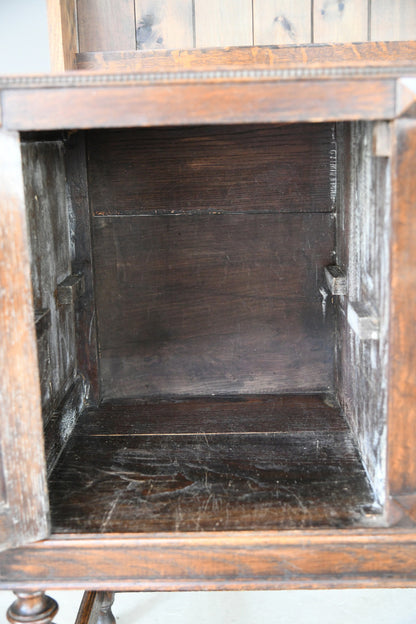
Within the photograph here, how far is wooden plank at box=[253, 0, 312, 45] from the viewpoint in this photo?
57.5 inches

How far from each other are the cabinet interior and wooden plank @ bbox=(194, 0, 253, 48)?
18 centimetres

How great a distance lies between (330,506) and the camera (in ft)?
3.75

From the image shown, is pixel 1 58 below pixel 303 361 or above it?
above

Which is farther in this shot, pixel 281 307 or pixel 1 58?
pixel 1 58

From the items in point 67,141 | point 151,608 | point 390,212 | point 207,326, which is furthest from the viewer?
point 151,608

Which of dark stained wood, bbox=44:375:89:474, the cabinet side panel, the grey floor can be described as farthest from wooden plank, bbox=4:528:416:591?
the grey floor

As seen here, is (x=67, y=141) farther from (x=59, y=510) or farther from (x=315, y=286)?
(x=59, y=510)

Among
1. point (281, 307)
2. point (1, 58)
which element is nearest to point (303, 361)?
point (281, 307)

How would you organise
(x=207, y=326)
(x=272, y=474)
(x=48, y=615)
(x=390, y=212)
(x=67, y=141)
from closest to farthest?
(x=390, y=212)
(x=48, y=615)
(x=272, y=474)
(x=67, y=141)
(x=207, y=326)

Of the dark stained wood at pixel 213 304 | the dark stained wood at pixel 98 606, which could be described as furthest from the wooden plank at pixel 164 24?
the dark stained wood at pixel 98 606

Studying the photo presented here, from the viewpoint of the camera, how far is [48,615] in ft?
3.68

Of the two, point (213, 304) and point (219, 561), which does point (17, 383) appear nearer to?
point (219, 561)

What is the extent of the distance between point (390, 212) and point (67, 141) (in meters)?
0.82

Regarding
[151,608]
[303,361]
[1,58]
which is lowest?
[151,608]
